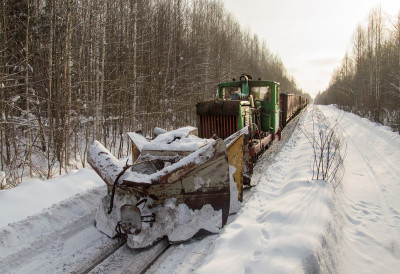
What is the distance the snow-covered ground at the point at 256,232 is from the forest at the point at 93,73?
2.82 meters

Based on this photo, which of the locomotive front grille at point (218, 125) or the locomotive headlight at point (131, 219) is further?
the locomotive front grille at point (218, 125)

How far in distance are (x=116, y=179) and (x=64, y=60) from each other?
635 centimetres

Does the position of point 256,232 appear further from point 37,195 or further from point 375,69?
point 375,69

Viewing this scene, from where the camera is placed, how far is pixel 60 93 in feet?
25.5

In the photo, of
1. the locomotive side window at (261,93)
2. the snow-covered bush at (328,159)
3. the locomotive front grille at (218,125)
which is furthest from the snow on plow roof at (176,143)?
the locomotive side window at (261,93)

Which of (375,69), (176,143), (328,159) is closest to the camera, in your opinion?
(176,143)

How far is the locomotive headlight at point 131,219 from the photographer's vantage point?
2977 mm

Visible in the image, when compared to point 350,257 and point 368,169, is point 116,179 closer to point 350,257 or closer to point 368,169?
point 350,257

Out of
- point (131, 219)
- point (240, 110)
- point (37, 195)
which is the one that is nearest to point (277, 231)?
point (131, 219)

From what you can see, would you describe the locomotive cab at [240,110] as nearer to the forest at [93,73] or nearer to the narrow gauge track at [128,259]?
the forest at [93,73]

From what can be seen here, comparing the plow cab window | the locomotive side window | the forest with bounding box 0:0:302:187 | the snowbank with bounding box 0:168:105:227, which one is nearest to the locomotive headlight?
the snowbank with bounding box 0:168:105:227

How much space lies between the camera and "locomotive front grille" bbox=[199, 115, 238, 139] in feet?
21.2

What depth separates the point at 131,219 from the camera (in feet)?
9.80

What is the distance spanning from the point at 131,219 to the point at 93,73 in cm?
969
